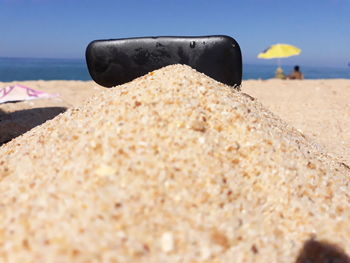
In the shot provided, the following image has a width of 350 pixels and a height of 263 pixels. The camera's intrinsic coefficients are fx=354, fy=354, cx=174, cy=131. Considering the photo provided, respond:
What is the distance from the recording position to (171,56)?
2.75 m

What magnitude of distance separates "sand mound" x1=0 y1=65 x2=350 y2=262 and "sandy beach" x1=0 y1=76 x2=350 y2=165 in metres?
1.16

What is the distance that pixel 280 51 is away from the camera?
1220cm

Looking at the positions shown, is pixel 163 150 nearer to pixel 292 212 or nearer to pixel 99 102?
pixel 292 212

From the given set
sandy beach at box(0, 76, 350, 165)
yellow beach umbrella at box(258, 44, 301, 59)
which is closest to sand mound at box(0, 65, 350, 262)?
sandy beach at box(0, 76, 350, 165)

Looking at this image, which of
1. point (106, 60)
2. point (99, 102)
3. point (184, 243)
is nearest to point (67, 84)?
point (106, 60)

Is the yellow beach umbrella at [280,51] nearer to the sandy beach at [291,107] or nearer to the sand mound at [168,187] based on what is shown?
the sandy beach at [291,107]

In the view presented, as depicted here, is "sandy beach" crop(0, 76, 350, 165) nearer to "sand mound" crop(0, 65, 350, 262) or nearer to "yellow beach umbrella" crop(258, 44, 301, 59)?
"sand mound" crop(0, 65, 350, 262)

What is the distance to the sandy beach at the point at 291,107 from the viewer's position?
3.64m

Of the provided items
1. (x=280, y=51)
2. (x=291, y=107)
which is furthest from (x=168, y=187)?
(x=280, y=51)

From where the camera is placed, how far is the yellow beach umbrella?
11.8 meters

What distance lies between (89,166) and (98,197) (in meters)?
0.19

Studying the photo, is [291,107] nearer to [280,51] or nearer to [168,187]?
[168,187]

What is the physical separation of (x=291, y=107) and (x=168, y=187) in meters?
4.31

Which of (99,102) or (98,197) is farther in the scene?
(99,102)
